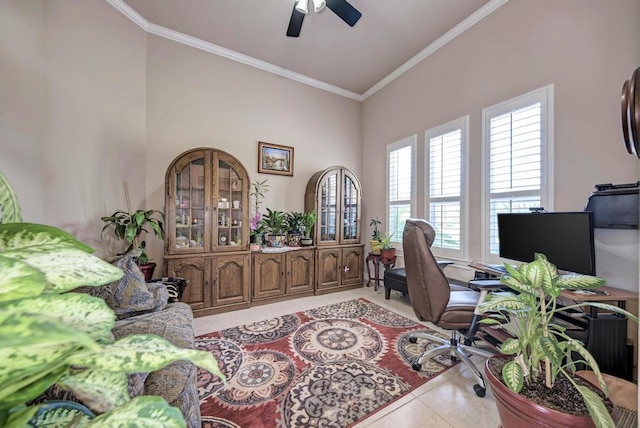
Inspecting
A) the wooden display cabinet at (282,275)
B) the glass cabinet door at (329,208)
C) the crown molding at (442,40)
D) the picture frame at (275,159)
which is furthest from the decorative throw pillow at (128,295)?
the crown molding at (442,40)

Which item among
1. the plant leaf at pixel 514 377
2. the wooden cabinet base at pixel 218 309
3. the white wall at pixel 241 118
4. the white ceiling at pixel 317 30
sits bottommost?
the wooden cabinet base at pixel 218 309

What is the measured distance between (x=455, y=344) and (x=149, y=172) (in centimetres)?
373

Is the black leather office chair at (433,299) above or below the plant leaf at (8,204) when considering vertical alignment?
below

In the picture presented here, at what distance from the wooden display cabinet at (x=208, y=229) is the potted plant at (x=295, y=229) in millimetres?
701

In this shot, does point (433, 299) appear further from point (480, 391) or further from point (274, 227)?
point (274, 227)

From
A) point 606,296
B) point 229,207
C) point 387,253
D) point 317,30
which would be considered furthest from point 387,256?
point 317,30

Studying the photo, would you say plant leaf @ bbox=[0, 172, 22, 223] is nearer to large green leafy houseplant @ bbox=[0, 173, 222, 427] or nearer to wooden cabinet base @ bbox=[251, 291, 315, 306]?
large green leafy houseplant @ bbox=[0, 173, 222, 427]

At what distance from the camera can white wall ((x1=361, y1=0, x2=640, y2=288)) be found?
1.76 m

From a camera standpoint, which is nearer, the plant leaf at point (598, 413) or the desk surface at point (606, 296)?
the plant leaf at point (598, 413)

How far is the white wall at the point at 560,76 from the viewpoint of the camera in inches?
69.3

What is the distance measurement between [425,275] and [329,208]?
2203 millimetres

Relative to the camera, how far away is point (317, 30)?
115 inches

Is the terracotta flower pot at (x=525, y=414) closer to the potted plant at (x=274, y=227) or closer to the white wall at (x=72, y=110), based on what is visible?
the potted plant at (x=274, y=227)

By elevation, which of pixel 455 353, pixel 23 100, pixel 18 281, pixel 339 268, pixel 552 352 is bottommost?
pixel 455 353
